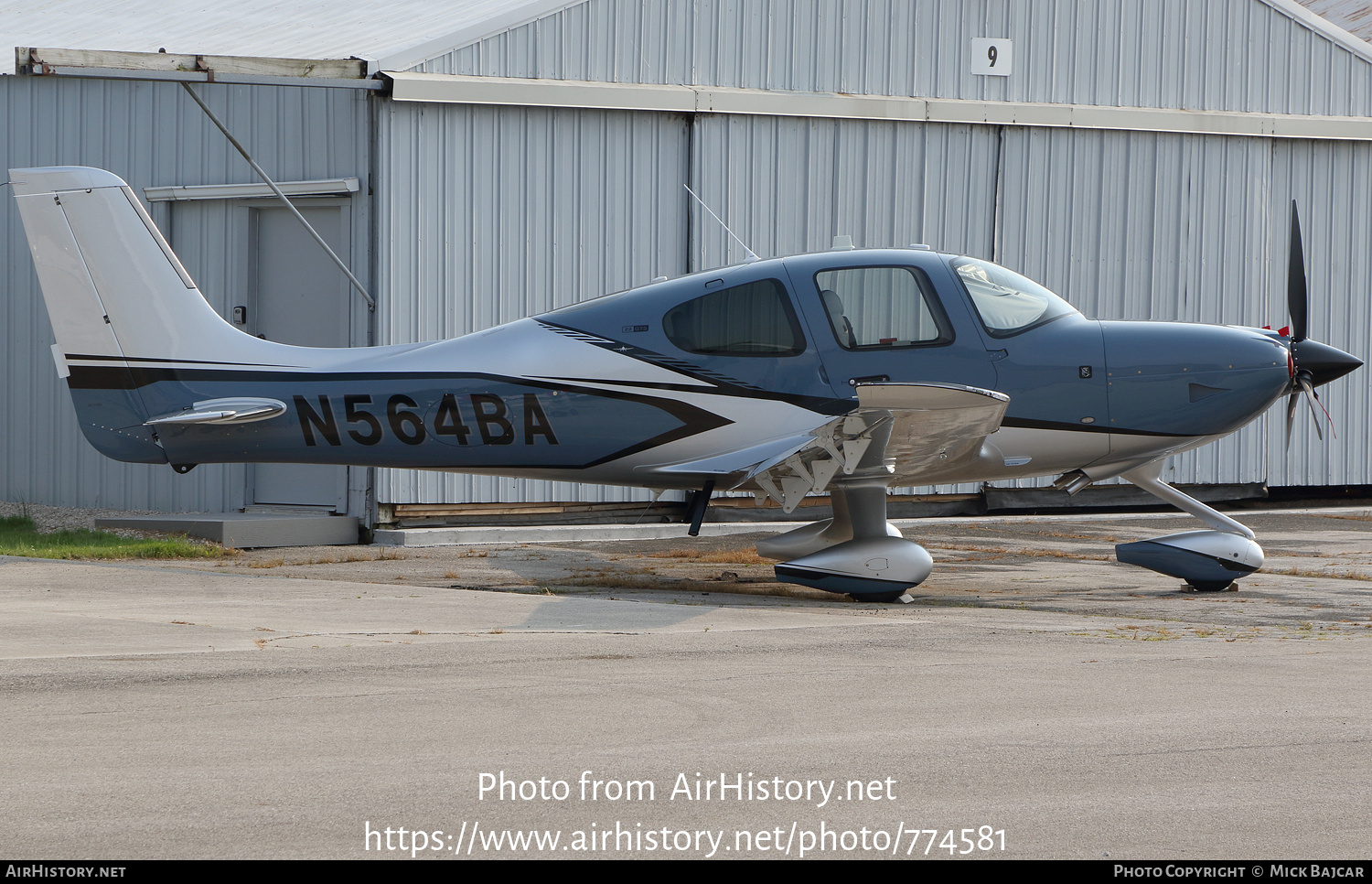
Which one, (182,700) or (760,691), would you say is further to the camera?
(760,691)

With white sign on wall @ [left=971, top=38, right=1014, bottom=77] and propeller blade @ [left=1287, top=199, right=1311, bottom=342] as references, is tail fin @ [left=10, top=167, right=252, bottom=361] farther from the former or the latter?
white sign on wall @ [left=971, top=38, right=1014, bottom=77]

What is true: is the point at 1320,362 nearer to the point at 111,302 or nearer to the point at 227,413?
the point at 227,413

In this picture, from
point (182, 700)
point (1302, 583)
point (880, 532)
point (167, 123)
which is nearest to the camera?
point (182, 700)

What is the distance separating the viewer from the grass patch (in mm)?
10422

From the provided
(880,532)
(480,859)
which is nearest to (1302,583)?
(880,532)

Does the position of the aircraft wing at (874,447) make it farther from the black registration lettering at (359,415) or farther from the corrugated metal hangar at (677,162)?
the corrugated metal hangar at (677,162)

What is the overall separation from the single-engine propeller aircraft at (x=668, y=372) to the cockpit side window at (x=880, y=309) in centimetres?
1

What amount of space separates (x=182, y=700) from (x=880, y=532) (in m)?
5.17

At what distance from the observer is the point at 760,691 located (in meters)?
5.30

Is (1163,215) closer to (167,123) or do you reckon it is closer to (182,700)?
(167,123)

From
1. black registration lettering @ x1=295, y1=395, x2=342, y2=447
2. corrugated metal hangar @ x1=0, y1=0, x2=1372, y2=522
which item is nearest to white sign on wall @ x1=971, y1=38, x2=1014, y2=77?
corrugated metal hangar @ x1=0, y1=0, x2=1372, y2=522

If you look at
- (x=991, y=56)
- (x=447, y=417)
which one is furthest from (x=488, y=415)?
(x=991, y=56)

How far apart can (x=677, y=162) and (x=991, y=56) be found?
152 inches

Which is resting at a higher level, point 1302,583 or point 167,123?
point 167,123
